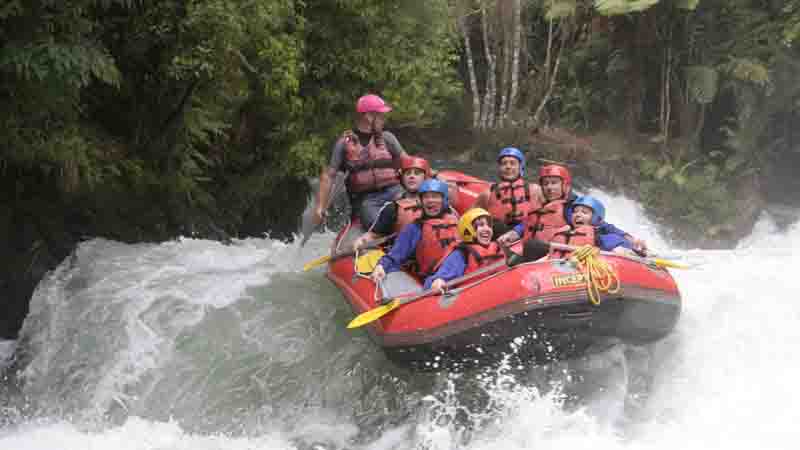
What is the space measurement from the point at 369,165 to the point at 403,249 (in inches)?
51.3

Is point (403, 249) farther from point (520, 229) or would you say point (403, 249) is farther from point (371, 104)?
point (371, 104)

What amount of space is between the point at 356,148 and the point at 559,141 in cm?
618

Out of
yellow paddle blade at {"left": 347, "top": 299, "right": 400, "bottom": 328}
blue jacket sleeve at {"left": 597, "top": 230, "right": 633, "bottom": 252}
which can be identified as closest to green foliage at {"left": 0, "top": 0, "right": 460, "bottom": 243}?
yellow paddle blade at {"left": 347, "top": 299, "right": 400, "bottom": 328}

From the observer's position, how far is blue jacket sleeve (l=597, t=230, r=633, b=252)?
473cm

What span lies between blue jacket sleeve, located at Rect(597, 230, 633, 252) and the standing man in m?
1.76

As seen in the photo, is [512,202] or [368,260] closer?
[368,260]

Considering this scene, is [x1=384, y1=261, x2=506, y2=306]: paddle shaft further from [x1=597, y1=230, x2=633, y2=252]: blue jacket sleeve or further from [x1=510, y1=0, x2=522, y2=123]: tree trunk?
[x1=510, y1=0, x2=522, y2=123]: tree trunk

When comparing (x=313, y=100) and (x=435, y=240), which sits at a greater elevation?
(x=313, y=100)

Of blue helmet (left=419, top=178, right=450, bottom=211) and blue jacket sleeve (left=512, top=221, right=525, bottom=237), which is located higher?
blue helmet (left=419, top=178, right=450, bottom=211)

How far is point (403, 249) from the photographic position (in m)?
4.93

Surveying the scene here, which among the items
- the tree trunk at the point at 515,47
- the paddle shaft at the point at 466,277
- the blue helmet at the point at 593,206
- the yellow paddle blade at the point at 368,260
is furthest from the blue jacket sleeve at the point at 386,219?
the tree trunk at the point at 515,47

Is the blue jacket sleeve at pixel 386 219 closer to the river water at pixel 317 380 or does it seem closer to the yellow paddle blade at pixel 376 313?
the river water at pixel 317 380

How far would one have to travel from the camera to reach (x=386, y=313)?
4496mm

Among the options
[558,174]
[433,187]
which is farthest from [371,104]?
[558,174]
